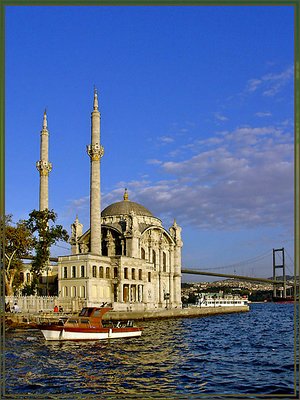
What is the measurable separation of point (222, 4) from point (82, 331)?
96.5ft

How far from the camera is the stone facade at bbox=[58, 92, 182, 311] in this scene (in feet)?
216

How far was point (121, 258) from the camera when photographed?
69.7 m

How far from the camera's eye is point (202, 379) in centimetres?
2080

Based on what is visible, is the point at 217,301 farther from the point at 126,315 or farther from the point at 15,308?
the point at 15,308

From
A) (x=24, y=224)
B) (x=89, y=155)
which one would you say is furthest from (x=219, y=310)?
(x=24, y=224)

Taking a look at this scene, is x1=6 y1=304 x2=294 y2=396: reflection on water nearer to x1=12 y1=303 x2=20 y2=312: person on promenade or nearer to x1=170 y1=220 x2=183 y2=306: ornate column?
x1=12 y1=303 x2=20 y2=312: person on promenade

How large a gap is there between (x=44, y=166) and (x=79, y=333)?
40.2 m

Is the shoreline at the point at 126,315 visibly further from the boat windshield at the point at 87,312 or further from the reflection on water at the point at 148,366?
the reflection on water at the point at 148,366

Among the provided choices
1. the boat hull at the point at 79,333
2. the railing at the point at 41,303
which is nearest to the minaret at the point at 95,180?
the railing at the point at 41,303

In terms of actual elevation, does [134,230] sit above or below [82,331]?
above

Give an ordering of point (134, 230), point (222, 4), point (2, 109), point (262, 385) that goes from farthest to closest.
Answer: point (134, 230) < point (262, 385) < point (2, 109) < point (222, 4)

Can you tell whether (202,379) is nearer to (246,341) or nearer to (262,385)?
(262,385)

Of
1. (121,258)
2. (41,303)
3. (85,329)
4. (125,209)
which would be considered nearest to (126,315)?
(121,258)

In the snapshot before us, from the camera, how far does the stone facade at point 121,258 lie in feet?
A: 216
